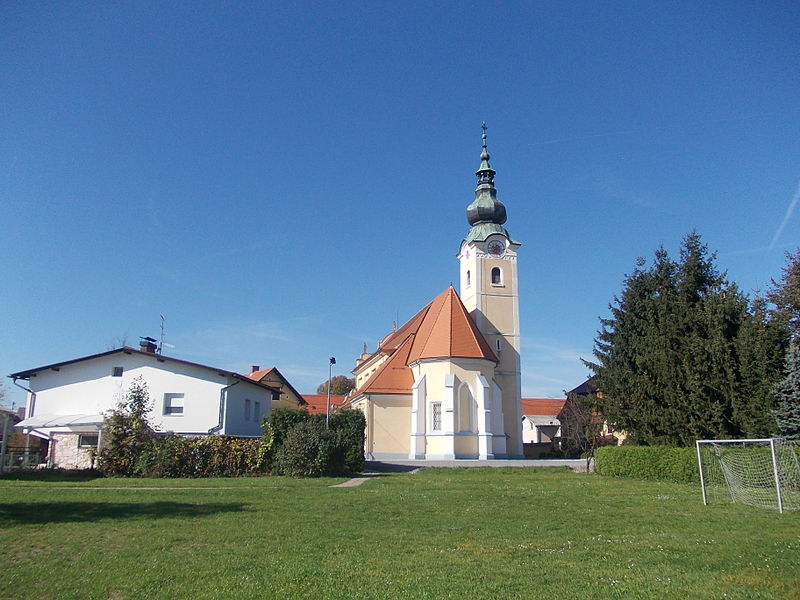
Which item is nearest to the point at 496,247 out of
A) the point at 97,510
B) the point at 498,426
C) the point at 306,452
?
the point at 498,426

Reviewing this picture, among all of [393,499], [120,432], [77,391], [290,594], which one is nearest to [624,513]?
[393,499]

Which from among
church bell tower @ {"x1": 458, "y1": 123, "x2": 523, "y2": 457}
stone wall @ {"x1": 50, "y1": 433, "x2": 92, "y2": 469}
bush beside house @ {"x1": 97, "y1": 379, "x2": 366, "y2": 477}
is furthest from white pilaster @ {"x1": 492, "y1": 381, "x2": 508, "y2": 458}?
stone wall @ {"x1": 50, "y1": 433, "x2": 92, "y2": 469}

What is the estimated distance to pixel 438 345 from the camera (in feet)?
143

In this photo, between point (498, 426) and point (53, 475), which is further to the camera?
point (498, 426)

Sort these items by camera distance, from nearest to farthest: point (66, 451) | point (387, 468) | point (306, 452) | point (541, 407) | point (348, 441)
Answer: point (306, 452) → point (348, 441) → point (66, 451) → point (387, 468) → point (541, 407)

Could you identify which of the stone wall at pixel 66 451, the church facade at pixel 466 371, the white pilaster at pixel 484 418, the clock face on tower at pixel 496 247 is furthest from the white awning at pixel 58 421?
the clock face on tower at pixel 496 247

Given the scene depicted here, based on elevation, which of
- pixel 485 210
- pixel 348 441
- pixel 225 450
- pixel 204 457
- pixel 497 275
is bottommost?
pixel 204 457

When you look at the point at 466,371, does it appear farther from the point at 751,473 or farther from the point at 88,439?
the point at 751,473

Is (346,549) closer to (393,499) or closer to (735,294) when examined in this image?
(393,499)

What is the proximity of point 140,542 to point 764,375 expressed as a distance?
21410 mm

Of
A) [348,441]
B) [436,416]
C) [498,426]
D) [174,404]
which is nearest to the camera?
[348,441]

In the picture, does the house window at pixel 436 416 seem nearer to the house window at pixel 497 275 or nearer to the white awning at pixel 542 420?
the house window at pixel 497 275

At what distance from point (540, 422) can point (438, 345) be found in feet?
122

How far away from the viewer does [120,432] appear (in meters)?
23.8
